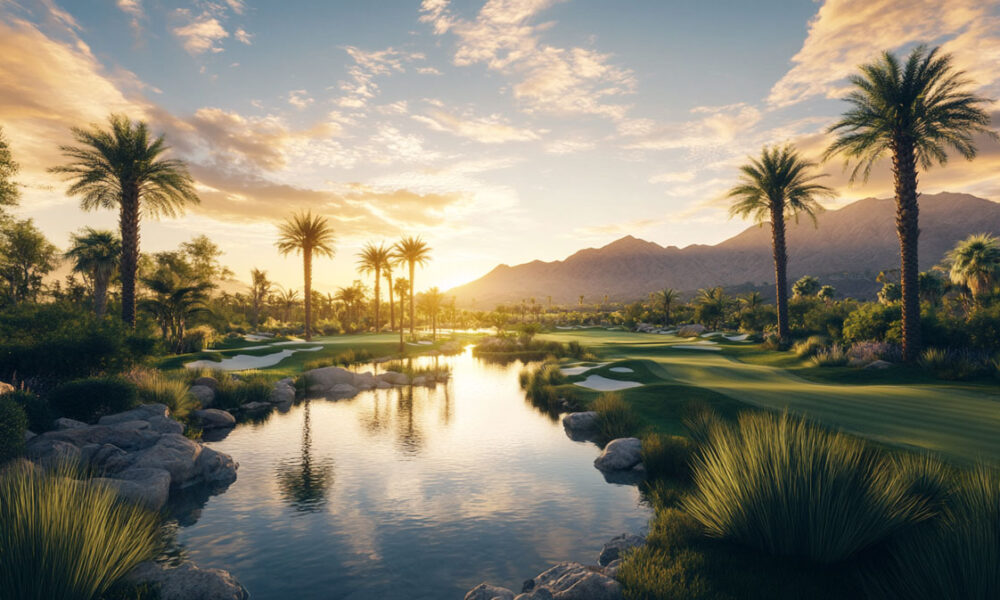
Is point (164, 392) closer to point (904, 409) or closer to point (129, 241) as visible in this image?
point (129, 241)

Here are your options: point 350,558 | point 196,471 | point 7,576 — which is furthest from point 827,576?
point 196,471

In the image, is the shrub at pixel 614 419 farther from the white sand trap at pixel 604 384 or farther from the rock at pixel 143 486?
the rock at pixel 143 486

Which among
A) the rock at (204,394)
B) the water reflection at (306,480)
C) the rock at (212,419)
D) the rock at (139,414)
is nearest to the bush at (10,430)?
the rock at (139,414)

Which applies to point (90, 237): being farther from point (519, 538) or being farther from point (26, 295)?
point (519, 538)

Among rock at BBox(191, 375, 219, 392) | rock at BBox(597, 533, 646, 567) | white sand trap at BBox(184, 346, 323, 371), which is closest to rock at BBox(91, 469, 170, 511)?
rock at BBox(597, 533, 646, 567)

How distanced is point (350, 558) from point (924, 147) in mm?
29877

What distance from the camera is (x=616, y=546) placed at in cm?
800

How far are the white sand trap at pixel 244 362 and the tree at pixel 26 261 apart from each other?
38715mm

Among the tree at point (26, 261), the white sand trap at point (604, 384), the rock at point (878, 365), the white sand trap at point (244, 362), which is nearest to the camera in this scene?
the rock at point (878, 365)

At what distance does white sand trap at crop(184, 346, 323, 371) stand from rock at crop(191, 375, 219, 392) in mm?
5875

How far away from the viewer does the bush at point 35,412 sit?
12695 mm

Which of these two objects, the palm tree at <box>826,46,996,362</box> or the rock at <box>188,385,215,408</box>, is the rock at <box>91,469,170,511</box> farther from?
the palm tree at <box>826,46,996,362</box>

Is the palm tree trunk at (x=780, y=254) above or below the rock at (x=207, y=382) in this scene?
above

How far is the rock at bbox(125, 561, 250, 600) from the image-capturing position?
6336mm
